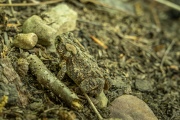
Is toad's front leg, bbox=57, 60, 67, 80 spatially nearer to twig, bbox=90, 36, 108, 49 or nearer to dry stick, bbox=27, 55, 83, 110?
dry stick, bbox=27, 55, 83, 110

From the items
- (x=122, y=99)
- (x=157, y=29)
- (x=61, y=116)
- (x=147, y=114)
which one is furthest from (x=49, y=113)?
(x=157, y=29)

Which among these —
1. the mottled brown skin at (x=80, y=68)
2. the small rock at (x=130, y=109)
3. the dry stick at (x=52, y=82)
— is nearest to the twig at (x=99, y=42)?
the mottled brown skin at (x=80, y=68)

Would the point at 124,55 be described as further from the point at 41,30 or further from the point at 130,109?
the point at 41,30

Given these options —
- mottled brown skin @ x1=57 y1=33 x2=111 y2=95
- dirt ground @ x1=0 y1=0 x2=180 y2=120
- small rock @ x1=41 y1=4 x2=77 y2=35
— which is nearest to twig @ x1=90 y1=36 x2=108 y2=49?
dirt ground @ x1=0 y1=0 x2=180 y2=120

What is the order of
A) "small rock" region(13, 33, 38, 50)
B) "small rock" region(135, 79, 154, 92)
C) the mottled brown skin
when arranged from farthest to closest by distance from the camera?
"small rock" region(135, 79, 154, 92)
"small rock" region(13, 33, 38, 50)
the mottled brown skin

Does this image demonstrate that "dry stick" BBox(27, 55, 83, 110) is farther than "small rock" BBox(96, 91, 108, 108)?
No

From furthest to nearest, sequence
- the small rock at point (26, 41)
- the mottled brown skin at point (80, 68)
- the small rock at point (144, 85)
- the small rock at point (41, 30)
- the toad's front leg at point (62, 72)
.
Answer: the small rock at point (144, 85) < the small rock at point (41, 30) < the small rock at point (26, 41) < the toad's front leg at point (62, 72) < the mottled brown skin at point (80, 68)

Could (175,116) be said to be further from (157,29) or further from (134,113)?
(157,29)

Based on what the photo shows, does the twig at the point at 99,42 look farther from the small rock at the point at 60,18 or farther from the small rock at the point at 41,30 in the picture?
the small rock at the point at 41,30
